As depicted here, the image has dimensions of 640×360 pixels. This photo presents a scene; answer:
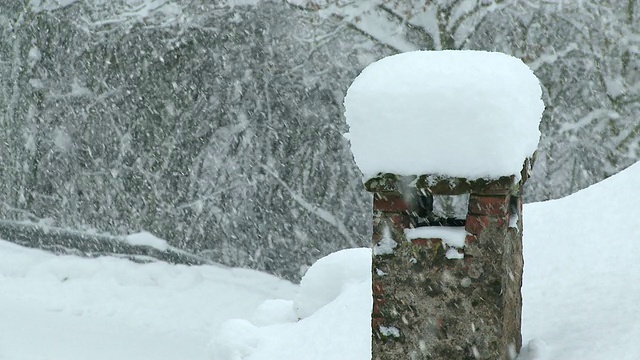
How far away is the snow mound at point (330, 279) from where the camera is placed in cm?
603

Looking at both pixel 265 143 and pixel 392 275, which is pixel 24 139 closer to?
pixel 265 143

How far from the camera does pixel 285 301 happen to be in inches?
263

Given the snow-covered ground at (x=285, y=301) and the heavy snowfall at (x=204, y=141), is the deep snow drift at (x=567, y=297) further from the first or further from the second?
the heavy snowfall at (x=204, y=141)

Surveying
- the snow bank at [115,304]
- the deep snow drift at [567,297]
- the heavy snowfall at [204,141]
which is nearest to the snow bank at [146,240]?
the heavy snowfall at [204,141]

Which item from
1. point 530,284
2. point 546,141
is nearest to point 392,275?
point 530,284

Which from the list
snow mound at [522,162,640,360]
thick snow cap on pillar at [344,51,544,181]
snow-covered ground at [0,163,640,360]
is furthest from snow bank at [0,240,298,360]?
thick snow cap on pillar at [344,51,544,181]

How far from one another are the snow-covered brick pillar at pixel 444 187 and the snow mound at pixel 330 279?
260cm

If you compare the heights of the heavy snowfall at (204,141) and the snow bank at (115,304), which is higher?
the heavy snowfall at (204,141)

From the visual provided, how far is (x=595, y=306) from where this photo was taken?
371 cm

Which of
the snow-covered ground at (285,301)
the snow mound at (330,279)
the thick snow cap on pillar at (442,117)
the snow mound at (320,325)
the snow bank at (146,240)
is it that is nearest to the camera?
the thick snow cap on pillar at (442,117)

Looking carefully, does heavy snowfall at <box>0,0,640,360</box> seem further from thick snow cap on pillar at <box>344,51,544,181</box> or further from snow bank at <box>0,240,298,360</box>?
thick snow cap on pillar at <box>344,51,544,181</box>

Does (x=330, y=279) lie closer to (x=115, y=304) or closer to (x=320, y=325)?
(x=320, y=325)

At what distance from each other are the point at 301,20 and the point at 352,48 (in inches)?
33.6

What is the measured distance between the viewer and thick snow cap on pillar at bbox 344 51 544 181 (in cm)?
302
